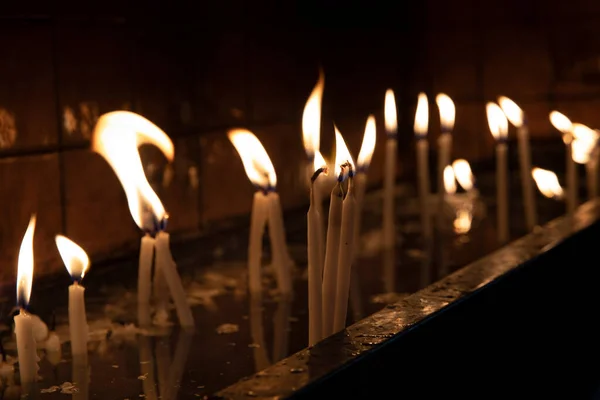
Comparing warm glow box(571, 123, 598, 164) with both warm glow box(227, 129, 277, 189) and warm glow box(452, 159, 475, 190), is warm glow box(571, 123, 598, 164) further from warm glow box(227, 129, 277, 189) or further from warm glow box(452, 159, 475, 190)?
warm glow box(227, 129, 277, 189)

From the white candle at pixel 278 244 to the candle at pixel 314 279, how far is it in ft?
1.69

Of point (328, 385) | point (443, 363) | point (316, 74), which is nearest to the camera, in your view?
point (328, 385)

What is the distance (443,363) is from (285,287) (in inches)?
21.2

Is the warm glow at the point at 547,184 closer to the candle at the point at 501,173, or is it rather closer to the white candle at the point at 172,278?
the candle at the point at 501,173

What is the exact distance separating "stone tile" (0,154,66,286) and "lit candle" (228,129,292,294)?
1.25 feet

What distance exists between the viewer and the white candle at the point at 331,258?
1.21 m

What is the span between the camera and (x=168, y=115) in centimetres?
222

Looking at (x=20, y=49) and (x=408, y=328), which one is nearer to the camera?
(x=408, y=328)

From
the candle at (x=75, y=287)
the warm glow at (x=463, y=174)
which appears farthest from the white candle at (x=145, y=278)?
the warm glow at (x=463, y=174)

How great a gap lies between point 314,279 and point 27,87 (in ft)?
2.76

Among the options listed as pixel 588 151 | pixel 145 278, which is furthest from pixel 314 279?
pixel 588 151

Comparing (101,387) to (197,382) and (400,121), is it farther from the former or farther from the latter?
(400,121)

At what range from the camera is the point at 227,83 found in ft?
7.99

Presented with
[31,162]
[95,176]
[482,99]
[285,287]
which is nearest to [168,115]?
[95,176]
